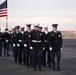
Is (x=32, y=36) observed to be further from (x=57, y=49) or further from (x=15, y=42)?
(x=15, y=42)

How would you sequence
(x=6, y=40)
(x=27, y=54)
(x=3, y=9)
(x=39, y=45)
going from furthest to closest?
1. (x=3, y=9)
2. (x=6, y=40)
3. (x=27, y=54)
4. (x=39, y=45)

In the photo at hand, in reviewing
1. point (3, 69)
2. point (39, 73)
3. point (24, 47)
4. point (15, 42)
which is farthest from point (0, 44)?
point (39, 73)

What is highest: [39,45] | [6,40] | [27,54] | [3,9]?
[3,9]

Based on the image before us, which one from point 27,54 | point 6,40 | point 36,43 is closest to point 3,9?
point 6,40

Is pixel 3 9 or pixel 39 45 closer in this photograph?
pixel 39 45

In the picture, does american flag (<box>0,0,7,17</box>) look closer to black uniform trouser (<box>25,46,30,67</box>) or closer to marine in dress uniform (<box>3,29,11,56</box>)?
marine in dress uniform (<box>3,29,11,56</box>)

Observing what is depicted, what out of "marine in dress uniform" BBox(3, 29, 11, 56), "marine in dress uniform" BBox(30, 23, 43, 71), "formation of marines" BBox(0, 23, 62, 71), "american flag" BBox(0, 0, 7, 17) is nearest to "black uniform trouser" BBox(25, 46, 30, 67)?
"formation of marines" BBox(0, 23, 62, 71)

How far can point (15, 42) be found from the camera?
20.1 meters

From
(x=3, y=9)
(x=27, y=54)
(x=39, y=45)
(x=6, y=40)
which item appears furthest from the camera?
(x=3, y=9)

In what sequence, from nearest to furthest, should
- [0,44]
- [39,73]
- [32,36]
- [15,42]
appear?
[39,73] < [32,36] < [15,42] < [0,44]

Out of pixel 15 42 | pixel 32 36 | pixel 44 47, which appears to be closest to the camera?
pixel 32 36

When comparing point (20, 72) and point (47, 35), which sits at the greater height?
point (47, 35)

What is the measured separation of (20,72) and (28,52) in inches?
103

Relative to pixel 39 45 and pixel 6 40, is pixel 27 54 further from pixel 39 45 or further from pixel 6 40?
pixel 6 40
